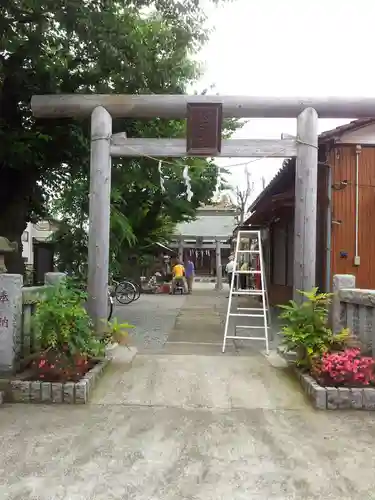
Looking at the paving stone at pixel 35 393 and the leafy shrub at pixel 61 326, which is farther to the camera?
the leafy shrub at pixel 61 326

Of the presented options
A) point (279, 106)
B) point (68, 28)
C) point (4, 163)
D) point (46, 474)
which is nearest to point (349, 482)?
point (46, 474)

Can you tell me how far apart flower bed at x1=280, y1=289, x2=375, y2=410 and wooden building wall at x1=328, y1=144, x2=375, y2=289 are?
13.0 ft

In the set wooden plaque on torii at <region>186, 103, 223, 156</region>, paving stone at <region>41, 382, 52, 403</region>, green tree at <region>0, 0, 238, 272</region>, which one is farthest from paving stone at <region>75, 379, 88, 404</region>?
green tree at <region>0, 0, 238, 272</region>

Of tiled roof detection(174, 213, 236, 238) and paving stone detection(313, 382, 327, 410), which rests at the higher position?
tiled roof detection(174, 213, 236, 238)

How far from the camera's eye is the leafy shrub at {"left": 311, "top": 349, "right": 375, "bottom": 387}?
5133 millimetres

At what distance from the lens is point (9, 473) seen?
142 inches

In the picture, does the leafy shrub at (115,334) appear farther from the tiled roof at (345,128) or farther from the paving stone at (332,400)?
the tiled roof at (345,128)

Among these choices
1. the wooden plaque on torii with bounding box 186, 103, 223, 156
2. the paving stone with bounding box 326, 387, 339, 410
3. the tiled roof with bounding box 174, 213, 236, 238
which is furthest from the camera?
the tiled roof with bounding box 174, 213, 236, 238

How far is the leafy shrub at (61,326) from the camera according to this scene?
17.6ft

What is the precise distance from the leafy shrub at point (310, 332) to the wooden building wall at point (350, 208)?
12.9 ft

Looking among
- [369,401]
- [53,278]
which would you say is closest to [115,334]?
[53,278]

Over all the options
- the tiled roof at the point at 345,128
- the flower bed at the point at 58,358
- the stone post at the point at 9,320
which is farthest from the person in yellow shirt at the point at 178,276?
the stone post at the point at 9,320

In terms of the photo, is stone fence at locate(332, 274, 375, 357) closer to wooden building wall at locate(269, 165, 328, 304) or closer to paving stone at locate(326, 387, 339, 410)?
paving stone at locate(326, 387, 339, 410)

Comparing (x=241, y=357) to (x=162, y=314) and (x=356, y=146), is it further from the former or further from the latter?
(x=162, y=314)
